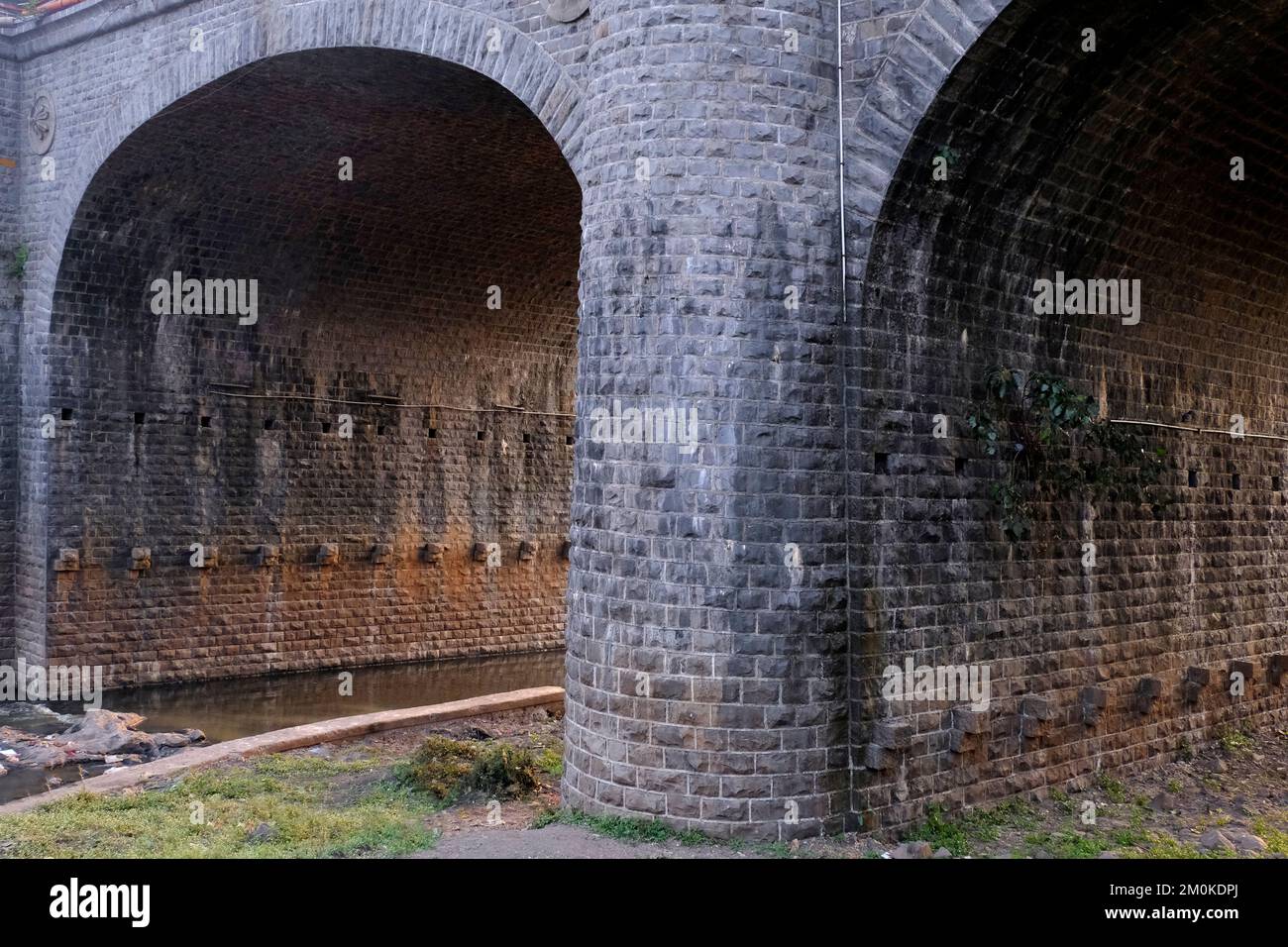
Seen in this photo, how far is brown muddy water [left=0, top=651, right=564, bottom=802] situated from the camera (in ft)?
41.6

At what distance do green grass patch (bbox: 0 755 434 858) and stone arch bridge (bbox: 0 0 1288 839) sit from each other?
1.35 meters

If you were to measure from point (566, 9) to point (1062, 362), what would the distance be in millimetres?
4389

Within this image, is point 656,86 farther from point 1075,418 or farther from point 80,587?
point 80,587

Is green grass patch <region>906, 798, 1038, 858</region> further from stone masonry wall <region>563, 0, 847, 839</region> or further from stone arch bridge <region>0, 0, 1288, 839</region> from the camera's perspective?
stone masonry wall <region>563, 0, 847, 839</region>

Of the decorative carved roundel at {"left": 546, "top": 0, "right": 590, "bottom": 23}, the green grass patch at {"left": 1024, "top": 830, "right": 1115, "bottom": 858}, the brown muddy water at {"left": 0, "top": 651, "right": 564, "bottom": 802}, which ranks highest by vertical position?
the decorative carved roundel at {"left": 546, "top": 0, "right": 590, "bottom": 23}

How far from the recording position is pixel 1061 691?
29.3 feet

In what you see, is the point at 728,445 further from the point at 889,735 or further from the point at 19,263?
the point at 19,263

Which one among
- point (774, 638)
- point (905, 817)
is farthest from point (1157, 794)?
point (774, 638)

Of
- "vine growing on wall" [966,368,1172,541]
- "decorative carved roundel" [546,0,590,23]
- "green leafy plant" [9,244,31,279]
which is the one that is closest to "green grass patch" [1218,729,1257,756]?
"vine growing on wall" [966,368,1172,541]

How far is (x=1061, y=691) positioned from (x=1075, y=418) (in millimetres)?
1979

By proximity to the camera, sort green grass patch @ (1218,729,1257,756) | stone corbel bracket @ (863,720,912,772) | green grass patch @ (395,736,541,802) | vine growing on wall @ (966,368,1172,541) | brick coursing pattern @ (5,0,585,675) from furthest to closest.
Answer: green grass patch @ (1218,729,1257,756), brick coursing pattern @ (5,0,585,675), green grass patch @ (395,736,541,802), vine growing on wall @ (966,368,1172,541), stone corbel bracket @ (863,720,912,772)

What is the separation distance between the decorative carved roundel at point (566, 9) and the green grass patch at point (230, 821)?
18.2ft

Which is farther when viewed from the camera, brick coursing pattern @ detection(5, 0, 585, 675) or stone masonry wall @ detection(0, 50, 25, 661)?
stone masonry wall @ detection(0, 50, 25, 661)

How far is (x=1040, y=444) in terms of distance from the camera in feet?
→ 28.7
